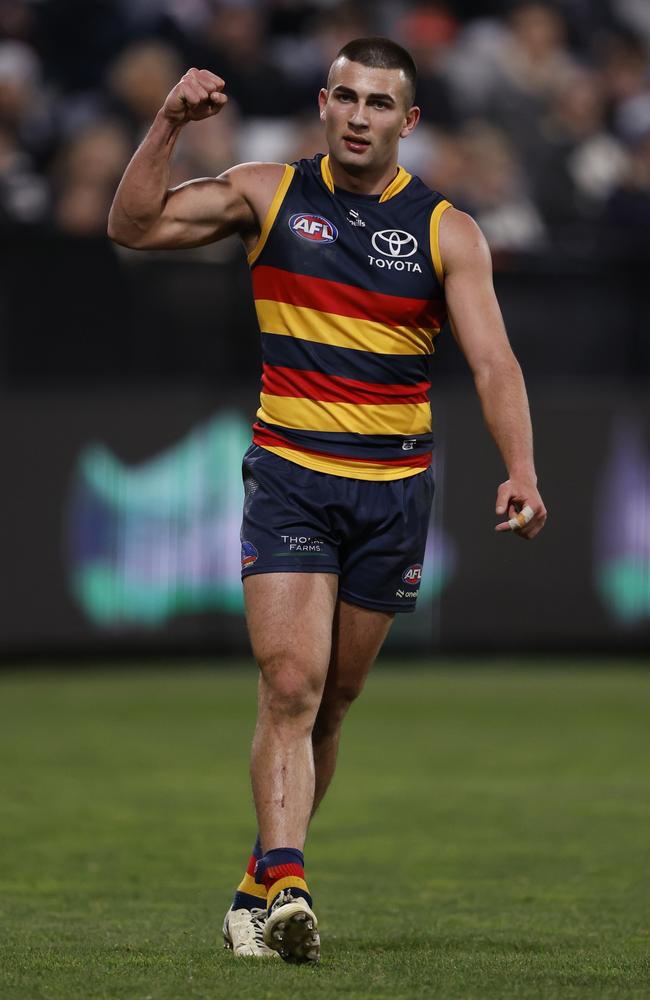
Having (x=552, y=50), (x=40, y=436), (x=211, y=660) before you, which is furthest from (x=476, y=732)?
(x=552, y=50)

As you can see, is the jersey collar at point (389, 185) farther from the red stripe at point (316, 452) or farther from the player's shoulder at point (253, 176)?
the red stripe at point (316, 452)

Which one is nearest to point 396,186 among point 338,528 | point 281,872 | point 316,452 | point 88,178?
point 316,452

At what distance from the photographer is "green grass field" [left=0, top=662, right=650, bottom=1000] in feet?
15.7

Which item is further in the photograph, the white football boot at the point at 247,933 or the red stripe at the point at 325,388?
the red stripe at the point at 325,388

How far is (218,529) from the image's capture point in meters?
12.7

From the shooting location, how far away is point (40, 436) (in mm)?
12367

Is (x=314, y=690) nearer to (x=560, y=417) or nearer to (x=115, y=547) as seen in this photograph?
(x=115, y=547)

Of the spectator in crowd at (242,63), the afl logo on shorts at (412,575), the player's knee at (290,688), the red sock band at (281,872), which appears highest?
the spectator in crowd at (242,63)

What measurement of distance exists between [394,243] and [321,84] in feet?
34.3

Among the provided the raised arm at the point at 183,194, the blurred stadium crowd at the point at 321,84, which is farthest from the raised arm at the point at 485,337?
the blurred stadium crowd at the point at 321,84

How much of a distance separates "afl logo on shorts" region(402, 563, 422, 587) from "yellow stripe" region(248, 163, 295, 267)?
1.03 metres

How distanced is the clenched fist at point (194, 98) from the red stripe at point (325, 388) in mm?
772

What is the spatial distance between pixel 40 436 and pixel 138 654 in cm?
169

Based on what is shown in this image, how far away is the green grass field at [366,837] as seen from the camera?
4773 mm
